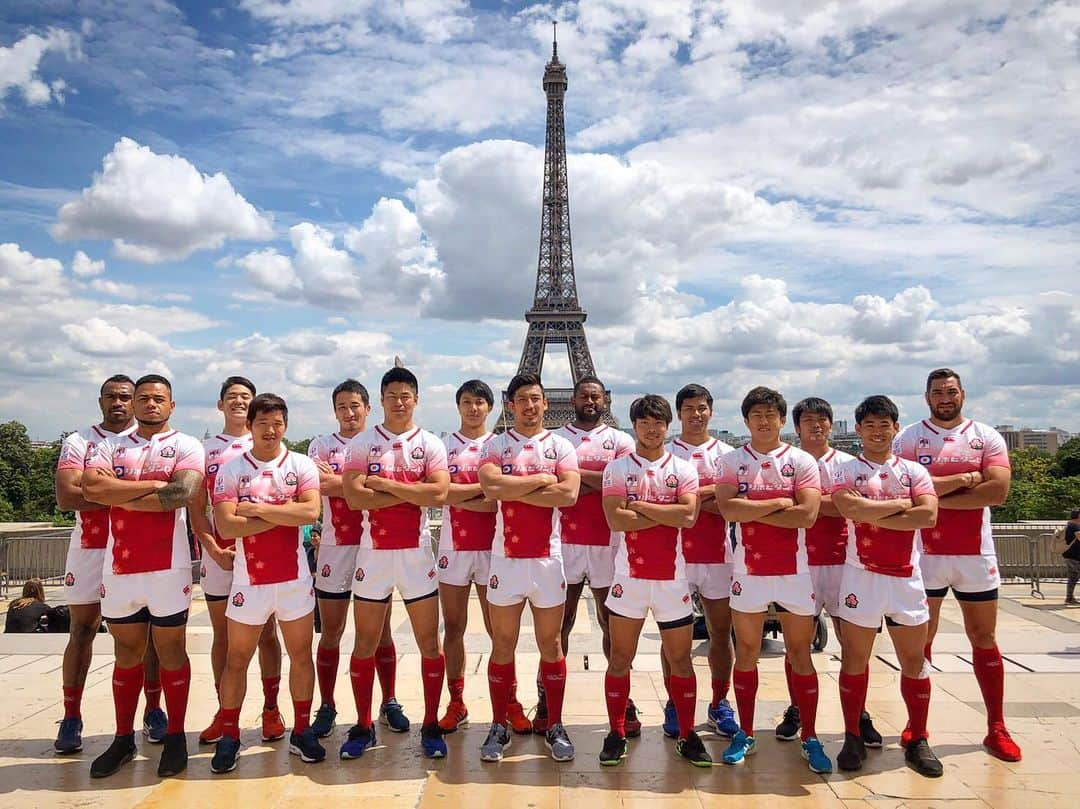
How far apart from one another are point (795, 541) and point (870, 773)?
1.46 m

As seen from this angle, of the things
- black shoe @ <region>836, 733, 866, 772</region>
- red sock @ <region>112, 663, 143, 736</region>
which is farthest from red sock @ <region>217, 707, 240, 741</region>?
black shoe @ <region>836, 733, 866, 772</region>

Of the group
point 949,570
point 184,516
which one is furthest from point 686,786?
point 184,516

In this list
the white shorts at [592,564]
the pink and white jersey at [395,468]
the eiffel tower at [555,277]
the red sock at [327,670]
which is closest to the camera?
the pink and white jersey at [395,468]

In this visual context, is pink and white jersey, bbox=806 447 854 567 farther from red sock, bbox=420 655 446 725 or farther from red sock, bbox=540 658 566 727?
red sock, bbox=420 655 446 725

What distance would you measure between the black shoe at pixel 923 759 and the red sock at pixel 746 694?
965 mm

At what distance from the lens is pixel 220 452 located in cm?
550

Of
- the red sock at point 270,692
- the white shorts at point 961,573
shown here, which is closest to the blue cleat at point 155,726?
the red sock at point 270,692

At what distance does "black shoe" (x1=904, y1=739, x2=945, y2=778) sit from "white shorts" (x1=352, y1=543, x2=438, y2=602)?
3.19m

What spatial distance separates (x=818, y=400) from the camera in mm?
5766

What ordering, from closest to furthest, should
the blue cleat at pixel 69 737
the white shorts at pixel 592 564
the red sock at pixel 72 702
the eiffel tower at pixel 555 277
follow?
the blue cleat at pixel 69 737 → the red sock at pixel 72 702 → the white shorts at pixel 592 564 → the eiffel tower at pixel 555 277

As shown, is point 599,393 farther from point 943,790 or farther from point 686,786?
point 943,790

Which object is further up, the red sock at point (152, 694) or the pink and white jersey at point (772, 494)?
the pink and white jersey at point (772, 494)

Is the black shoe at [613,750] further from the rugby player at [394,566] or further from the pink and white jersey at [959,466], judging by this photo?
the pink and white jersey at [959,466]

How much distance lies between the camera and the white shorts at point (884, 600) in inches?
190
